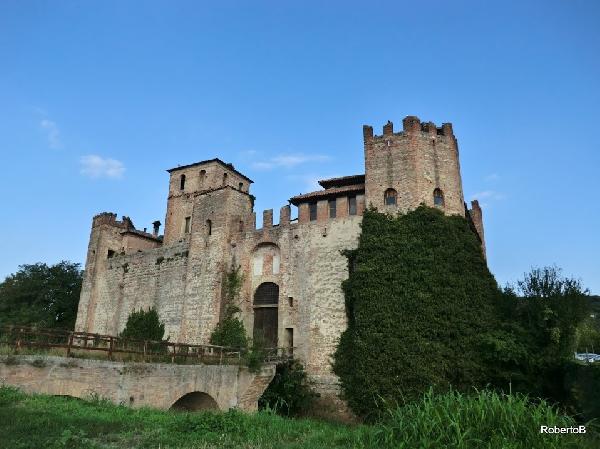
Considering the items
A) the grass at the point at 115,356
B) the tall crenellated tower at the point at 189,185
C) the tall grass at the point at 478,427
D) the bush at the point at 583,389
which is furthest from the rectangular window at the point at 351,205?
the tall grass at the point at 478,427

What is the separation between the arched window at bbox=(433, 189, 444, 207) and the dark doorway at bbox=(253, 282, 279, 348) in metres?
10.2

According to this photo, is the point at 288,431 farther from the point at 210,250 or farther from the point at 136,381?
the point at 210,250

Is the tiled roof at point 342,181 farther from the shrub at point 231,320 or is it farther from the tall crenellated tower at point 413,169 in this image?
the shrub at point 231,320

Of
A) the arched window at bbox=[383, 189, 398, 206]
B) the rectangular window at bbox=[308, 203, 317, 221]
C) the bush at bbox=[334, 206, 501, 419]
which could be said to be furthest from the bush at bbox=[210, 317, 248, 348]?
the arched window at bbox=[383, 189, 398, 206]

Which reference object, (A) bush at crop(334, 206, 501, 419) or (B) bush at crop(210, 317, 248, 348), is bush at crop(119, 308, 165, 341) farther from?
(A) bush at crop(334, 206, 501, 419)

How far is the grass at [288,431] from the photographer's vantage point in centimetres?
818

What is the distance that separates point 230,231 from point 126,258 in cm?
1089

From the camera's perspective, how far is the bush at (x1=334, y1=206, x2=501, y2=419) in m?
20.0

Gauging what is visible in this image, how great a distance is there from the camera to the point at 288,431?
1110cm

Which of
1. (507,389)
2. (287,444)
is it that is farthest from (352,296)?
(287,444)

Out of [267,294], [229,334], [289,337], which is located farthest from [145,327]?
[289,337]

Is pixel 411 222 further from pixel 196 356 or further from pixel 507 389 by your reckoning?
pixel 196 356

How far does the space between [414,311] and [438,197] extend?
21.9 feet

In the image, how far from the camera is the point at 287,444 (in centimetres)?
931
